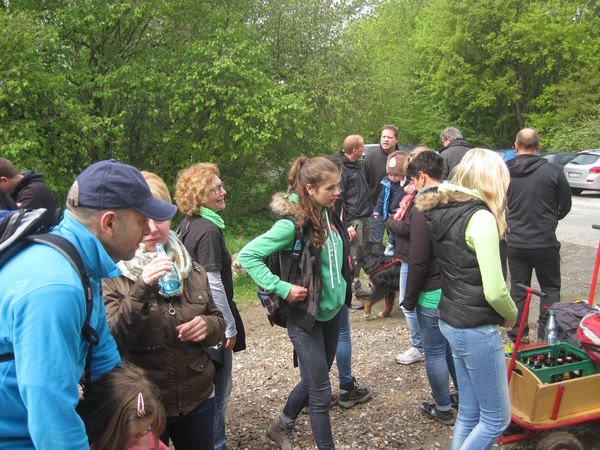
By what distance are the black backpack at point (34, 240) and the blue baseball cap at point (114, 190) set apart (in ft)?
0.49

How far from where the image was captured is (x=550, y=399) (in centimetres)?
323

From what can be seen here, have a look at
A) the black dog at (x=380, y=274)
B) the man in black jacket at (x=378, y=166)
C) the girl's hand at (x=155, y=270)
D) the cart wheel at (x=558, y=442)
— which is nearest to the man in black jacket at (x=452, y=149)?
the man in black jacket at (x=378, y=166)

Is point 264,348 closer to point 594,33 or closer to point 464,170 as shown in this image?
point 464,170

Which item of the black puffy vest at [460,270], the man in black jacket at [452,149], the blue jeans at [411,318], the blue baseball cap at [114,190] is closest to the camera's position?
the blue baseball cap at [114,190]

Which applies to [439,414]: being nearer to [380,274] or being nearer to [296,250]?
[296,250]

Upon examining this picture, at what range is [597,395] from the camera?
337 cm

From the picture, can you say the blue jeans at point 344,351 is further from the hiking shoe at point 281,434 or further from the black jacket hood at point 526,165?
the black jacket hood at point 526,165

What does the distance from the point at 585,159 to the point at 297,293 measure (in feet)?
61.2

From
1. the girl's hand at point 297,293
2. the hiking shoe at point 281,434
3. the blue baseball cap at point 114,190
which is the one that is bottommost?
the hiking shoe at point 281,434

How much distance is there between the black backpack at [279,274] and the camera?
3.07 meters

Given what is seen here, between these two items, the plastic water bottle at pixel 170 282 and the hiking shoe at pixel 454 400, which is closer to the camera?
the plastic water bottle at pixel 170 282

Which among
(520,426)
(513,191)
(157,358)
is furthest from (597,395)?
(157,358)

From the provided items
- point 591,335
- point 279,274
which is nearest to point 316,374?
point 279,274

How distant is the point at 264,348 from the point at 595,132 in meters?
24.7
